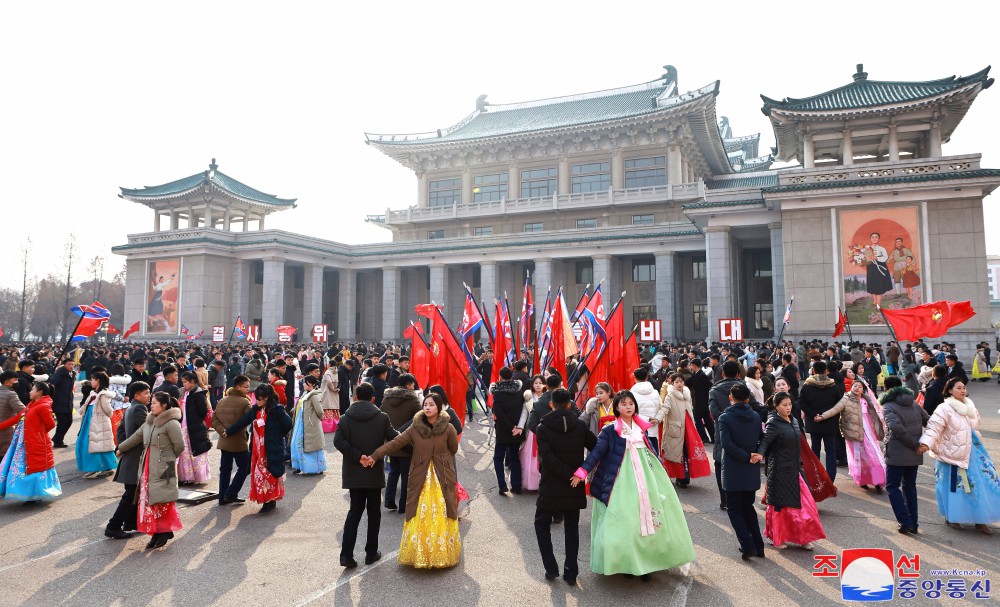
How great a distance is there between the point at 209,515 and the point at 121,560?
152cm

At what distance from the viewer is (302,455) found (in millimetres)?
9391

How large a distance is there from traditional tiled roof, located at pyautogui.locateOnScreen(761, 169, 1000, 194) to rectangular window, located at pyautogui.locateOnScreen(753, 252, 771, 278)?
9.85 m

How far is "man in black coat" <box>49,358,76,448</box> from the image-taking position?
1110 centimetres

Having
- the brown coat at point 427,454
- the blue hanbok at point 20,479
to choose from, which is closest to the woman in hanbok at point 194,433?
the blue hanbok at point 20,479

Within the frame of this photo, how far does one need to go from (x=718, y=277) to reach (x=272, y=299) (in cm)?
2616

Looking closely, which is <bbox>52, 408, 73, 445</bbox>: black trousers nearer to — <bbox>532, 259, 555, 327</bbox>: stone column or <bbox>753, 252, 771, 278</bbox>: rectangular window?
<bbox>532, 259, 555, 327</bbox>: stone column

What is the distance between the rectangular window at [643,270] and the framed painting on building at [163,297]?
2914cm

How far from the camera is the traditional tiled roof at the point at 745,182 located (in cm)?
3891

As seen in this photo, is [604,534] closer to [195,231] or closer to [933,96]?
[933,96]

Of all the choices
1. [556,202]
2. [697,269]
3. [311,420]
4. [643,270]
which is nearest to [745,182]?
[697,269]

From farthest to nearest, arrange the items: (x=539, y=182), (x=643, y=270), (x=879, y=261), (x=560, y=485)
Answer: (x=539, y=182), (x=643, y=270), (x=879, y=261), (x=560, y=485)

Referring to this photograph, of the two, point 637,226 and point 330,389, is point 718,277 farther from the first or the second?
point 330,389

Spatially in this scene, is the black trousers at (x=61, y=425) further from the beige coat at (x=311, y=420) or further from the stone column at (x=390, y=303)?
the stone column at (x=390, y=303)

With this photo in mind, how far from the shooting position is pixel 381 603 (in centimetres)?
486
